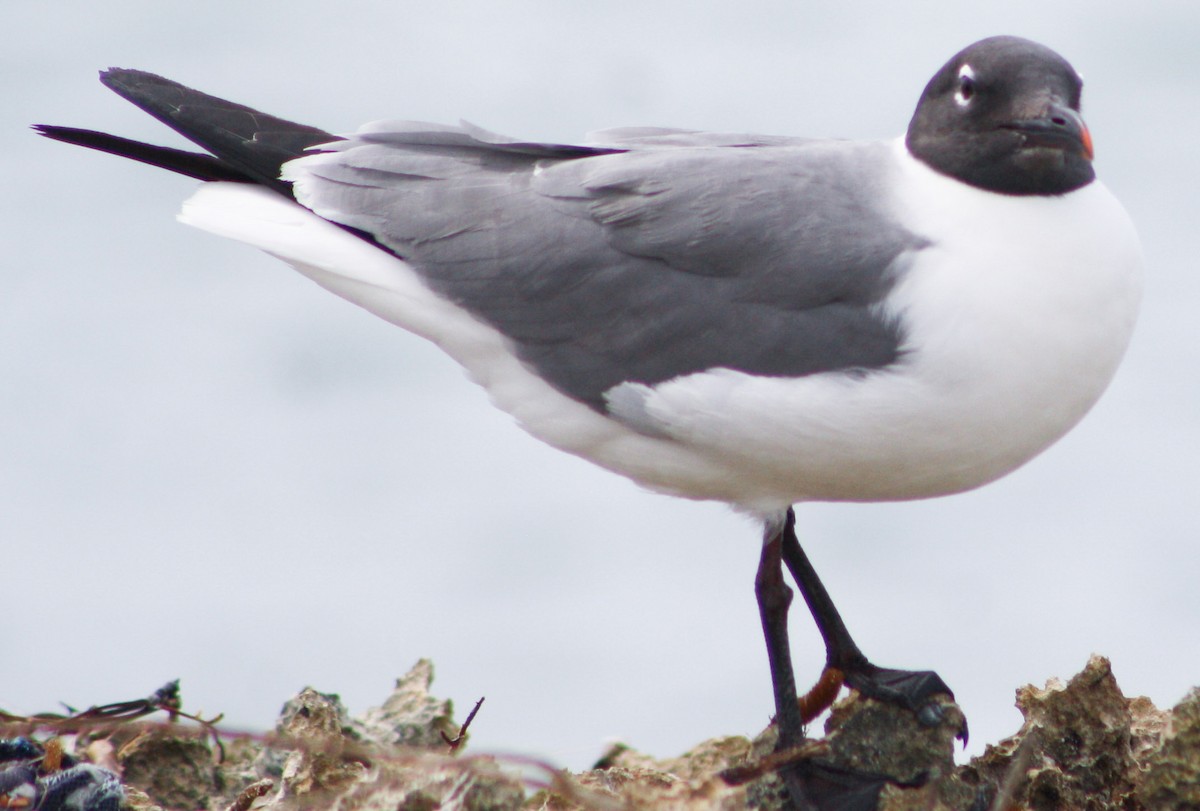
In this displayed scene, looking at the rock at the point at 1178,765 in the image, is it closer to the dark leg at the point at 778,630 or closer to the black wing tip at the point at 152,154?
the dark leg at the point at 778,630

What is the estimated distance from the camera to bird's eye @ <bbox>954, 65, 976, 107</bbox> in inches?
133

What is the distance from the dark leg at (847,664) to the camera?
3539 mm

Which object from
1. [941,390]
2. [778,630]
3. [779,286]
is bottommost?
[778,630]

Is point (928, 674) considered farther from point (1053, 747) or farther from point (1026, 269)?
point (1026, 269)

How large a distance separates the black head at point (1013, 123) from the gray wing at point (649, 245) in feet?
0.60

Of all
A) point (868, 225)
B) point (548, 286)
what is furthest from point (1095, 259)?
point (548, 286)

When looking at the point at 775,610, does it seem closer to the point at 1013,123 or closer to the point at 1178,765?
the point at 1178,765

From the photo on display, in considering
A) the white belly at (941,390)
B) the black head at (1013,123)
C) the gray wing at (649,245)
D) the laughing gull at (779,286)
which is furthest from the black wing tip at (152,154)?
the black head at (1013,123)

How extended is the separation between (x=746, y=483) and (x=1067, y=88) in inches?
40.5

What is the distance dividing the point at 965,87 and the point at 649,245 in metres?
0.72

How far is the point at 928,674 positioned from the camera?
3627mm


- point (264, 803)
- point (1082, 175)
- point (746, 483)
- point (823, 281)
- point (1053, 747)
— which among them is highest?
point (1082, 175)

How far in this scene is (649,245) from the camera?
11.3 ft

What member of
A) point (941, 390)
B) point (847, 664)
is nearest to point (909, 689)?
point (847, 664)
